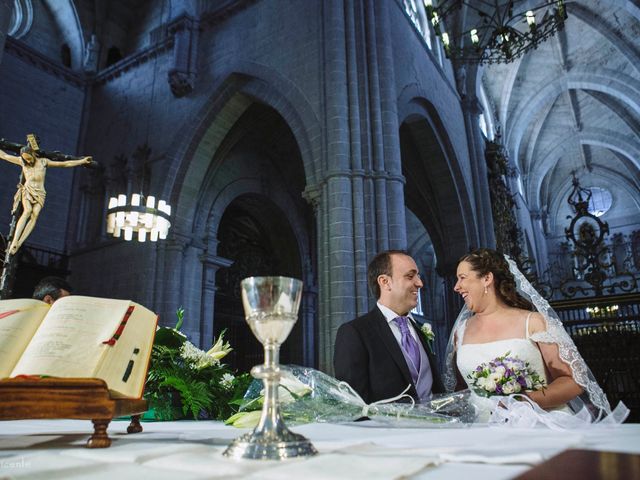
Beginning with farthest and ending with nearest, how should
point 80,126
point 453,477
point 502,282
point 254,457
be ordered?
1. point 80,126
2. point 502,282
3. point 254,457
4. point 453,477

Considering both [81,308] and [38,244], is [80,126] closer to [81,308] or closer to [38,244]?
[38,244]

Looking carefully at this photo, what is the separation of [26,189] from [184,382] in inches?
112

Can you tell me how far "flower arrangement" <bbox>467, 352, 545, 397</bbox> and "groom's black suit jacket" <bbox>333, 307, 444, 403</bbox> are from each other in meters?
0.38

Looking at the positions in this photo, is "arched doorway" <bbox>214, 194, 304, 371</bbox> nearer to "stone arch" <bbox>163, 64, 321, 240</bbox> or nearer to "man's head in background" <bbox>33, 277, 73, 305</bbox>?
"stone arch" <bbox>163, 64, 321, 240</bbox>

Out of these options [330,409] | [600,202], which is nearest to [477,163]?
[330,409]

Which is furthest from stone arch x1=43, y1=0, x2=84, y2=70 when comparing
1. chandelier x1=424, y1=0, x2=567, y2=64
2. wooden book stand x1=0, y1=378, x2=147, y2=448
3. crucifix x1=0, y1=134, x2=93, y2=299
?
wooden book stand x1=0, y1=378, x2=147, y2=448

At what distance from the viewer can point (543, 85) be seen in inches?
822

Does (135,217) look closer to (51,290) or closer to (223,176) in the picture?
(51,290)

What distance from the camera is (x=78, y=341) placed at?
3.69ft

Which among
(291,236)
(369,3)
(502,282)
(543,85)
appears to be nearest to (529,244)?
(543,85)

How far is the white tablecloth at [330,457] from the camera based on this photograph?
715mm

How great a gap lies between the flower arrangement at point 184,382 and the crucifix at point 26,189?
2.28 meters

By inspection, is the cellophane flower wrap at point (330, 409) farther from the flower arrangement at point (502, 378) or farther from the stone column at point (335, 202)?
the stone column at point (335, 202)

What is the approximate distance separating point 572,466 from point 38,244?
13.1 m
